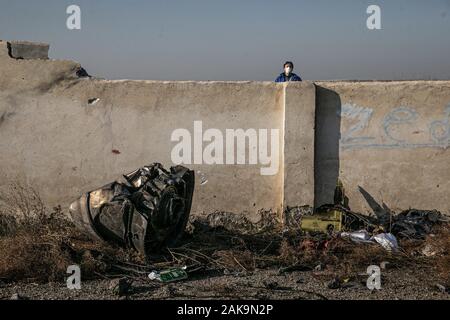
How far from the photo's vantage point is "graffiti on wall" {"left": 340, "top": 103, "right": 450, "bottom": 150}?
747 cm

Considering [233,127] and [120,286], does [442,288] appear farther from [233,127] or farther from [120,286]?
[233,127]

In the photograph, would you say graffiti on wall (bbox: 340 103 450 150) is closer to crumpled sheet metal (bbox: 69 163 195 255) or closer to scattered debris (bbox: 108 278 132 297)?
crumpled sheet metal (bbox: 69 163 195 255)

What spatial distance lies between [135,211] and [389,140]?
3243mm

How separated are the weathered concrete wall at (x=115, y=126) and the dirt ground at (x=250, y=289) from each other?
1.76 meters

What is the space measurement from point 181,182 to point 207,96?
1478 mm

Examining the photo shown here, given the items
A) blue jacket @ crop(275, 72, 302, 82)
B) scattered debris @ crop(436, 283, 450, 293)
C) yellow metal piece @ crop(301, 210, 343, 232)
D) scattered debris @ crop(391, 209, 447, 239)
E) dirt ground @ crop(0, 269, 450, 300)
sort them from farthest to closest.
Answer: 1. blue jacket @ crop(275, 72, 302, 82)
2. yellow metal piece @ crop(301, 210, 343, 232)
3. scattered debris @ crop(391, 209, 447, 239)
4. scattered debris @ crop(436, 283, 450, 293)
5. dirt ground @ crop(0, 269, 450, 300)

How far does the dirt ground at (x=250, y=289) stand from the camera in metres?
5.35

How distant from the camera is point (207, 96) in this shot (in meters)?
7.48

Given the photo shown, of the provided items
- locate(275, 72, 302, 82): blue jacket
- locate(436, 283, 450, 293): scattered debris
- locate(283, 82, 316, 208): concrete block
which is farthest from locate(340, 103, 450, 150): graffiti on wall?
locate(436, 283, 450, 293): scattered debris

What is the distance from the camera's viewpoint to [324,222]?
729cm

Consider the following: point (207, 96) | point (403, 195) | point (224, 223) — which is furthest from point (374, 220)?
point (207, 96)

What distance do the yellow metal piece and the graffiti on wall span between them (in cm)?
95

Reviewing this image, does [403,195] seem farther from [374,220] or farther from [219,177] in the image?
[219,177]

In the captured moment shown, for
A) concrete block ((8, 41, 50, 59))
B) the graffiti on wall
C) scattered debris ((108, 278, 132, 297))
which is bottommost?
scattered debris ((108, 278, 132, 297))
